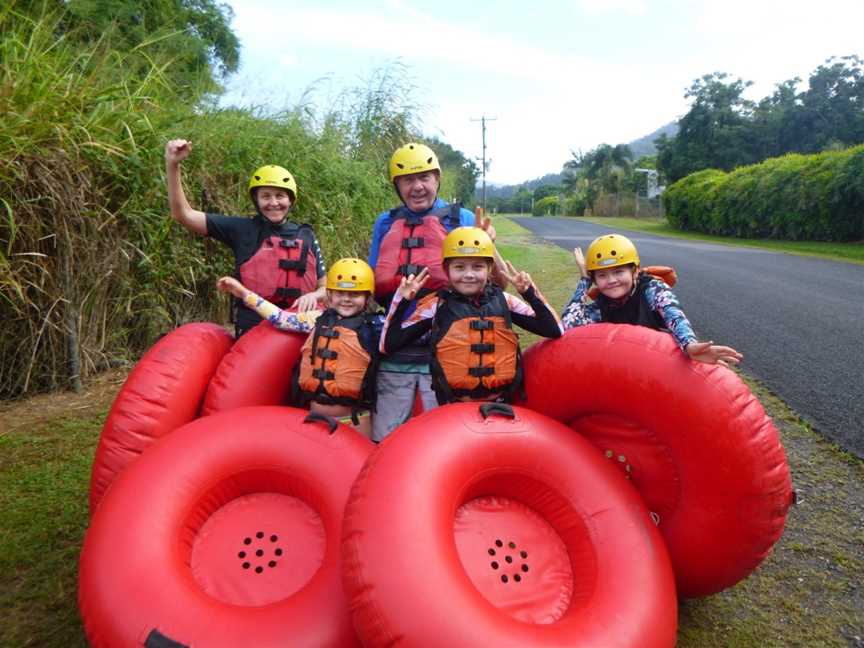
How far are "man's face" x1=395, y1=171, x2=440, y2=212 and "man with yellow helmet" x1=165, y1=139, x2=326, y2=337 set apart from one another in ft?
2.34

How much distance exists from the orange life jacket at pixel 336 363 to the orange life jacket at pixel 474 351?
43cm

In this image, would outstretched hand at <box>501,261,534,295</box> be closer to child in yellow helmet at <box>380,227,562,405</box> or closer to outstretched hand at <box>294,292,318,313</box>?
child in yellow helmet at <box>380,227,562,405</box>

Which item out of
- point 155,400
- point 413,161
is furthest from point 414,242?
point 155,400

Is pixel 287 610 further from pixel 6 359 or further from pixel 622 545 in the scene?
pixel 6 359

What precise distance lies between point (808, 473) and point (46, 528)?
4.80 m

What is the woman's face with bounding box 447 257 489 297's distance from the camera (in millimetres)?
3162

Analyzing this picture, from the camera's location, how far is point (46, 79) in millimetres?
4645

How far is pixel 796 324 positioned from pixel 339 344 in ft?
24.2

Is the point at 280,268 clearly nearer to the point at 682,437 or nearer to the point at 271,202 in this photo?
the point at 271,202

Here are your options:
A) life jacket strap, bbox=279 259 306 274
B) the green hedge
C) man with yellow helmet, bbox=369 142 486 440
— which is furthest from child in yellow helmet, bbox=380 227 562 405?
the green hedge

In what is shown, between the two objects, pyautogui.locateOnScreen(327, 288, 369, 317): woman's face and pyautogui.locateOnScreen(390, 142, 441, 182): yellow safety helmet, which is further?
pyautogui.locateOnScreen(390, 142, 441, 182): yellow safety helmet

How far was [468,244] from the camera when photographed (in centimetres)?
310

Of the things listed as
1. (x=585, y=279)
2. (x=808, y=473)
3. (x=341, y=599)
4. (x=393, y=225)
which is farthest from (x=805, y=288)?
(x=341, y=599)

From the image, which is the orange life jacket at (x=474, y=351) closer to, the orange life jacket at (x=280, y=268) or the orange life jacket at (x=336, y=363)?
the orange life jacket at (x=336, y=363)
